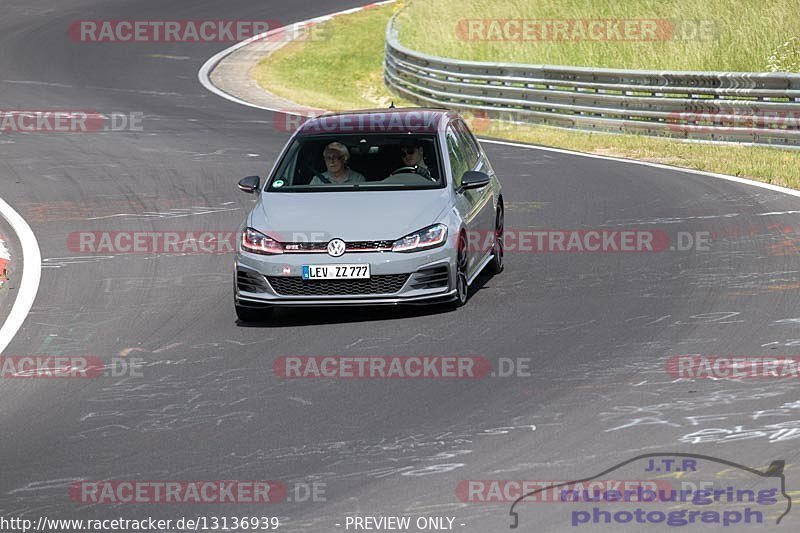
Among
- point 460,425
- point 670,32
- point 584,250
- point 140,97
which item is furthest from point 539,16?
point 460,425

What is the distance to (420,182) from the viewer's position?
40.4 feet

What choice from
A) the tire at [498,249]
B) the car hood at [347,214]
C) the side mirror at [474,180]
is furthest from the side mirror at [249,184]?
the tire at [498,249]

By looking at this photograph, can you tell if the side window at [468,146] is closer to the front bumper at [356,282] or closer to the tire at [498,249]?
the tire at [498,249]

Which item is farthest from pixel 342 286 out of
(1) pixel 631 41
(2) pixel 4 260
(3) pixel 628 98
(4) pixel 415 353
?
(1) pixel 631 41

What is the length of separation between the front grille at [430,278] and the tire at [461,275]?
206 millimetres

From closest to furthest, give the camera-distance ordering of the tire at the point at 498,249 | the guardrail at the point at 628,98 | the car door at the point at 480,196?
the car door at the point at 480,196 < the tire at the point at 498,249 < the guardrail at the point at 628,98

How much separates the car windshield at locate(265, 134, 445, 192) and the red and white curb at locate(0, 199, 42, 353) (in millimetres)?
2376

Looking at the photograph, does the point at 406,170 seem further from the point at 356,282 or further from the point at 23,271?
the point at 23,271

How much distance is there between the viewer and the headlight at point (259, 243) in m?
11.5

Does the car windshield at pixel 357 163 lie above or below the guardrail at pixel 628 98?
above

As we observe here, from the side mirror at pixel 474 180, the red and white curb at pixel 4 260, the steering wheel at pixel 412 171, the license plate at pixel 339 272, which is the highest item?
the side mirror at pixel 474 180

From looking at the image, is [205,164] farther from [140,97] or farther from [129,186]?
[140,97]

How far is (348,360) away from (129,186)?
32.6 feet

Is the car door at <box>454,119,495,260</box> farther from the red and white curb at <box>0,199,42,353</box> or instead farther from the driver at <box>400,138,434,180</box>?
the red and white curb at <box>0,199,42,353</box>
